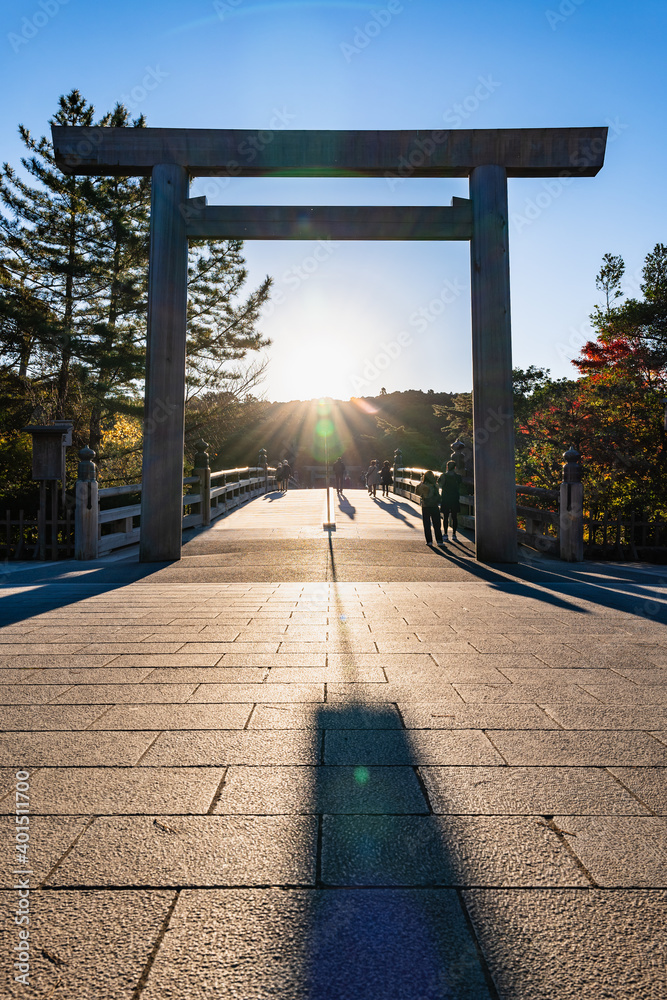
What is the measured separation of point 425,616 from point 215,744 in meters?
2.94

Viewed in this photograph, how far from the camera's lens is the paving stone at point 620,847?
1696 mm

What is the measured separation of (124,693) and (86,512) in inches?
246

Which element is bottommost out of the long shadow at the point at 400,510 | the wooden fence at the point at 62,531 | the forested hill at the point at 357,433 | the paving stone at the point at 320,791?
the paving stone at the point at 320,791

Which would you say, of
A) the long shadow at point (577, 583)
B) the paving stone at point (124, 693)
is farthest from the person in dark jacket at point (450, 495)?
the paving stone at point (124, 693)

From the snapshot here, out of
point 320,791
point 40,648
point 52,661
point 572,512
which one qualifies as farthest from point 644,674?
point 572,512

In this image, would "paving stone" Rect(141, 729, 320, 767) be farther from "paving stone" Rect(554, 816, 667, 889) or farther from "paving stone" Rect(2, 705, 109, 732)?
"paving stone" Rect(554, 816, 667, 889)

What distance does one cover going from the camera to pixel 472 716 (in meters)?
2.89

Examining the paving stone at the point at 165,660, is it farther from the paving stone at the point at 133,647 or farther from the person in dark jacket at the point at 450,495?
the person in dark jacket at the point at 450,495

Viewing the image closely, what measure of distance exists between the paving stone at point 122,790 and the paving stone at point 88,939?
1.36 ft

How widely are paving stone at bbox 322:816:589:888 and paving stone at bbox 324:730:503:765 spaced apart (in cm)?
43

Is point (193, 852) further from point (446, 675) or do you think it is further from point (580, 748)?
point (446, 675)

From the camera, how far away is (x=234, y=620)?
195 inches

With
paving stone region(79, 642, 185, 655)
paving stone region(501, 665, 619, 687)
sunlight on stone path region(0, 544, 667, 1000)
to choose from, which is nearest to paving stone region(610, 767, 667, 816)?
sunlight on stone path region(0, 544, 667, 1000)

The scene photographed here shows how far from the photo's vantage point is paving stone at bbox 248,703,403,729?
277 centimetres
